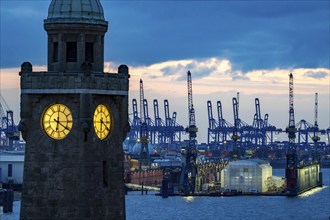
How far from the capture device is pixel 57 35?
1169 inches

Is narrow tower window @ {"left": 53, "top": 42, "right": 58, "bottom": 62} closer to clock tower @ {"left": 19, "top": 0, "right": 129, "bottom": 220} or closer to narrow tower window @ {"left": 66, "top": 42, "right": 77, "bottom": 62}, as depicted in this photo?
clock tower @ {"left": 19, "top": 0, "right": 129, "bottom": 220}

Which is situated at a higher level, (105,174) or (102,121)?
(102,121)

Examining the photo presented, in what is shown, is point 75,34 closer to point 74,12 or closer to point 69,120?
point 74,12

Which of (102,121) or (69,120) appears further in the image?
(102,121)

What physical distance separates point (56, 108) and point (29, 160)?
163cm

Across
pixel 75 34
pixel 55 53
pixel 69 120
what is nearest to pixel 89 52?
pixel 75 34

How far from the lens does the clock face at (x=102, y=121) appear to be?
29891mm

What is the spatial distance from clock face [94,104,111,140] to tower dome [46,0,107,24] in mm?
2447

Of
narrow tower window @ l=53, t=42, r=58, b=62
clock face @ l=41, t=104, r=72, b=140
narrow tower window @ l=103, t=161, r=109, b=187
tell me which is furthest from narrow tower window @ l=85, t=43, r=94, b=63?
narrow tower window @ l=103, t=161, r=109, b=187

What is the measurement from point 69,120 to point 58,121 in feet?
1.02

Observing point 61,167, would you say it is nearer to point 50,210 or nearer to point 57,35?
point 50,210

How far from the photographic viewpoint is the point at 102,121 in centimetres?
3022

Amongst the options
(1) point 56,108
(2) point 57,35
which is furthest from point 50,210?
(2) point 57,35

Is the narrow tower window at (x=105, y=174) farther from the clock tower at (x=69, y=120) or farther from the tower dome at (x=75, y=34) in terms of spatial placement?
the tower dome at (x=75, y=34)
